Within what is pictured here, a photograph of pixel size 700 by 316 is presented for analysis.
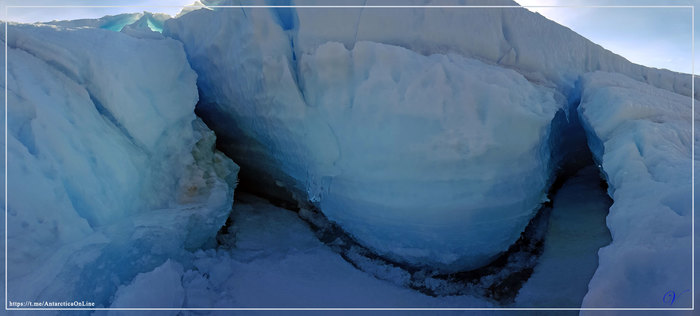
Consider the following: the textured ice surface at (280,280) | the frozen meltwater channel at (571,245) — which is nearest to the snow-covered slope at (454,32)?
the frozen meltwater channel at (571,245)

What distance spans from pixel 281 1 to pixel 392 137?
1605 millimetres

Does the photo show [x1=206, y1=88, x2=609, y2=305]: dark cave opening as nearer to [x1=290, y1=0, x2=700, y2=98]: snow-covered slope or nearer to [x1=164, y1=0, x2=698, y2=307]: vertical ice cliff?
[x1=164, y1=0, x2=698, y2=307]: vertical ice cliff

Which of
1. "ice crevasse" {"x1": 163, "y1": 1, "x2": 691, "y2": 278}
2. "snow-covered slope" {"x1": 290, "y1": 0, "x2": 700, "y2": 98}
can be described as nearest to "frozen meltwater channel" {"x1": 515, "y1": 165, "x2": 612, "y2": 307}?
"ice crevasse" {"x1": 163, "y1": 1, "x2": 691, "y2": 278}

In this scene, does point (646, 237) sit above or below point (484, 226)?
above

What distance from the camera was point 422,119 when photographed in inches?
118

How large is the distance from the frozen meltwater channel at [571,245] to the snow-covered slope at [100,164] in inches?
89.6

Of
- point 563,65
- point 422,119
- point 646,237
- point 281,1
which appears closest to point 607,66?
point 563,65

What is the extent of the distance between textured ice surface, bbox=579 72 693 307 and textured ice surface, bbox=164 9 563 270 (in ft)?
1.28

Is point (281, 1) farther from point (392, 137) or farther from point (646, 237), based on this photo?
point (646, 237)

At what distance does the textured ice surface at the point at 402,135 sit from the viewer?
2.99m

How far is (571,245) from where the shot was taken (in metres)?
3.28

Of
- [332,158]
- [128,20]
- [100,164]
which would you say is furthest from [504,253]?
[128,20]

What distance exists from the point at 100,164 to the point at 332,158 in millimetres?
1494

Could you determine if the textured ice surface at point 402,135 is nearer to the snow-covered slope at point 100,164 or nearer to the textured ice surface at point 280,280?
the textured ice surface at point 280,280
